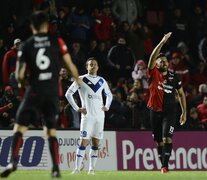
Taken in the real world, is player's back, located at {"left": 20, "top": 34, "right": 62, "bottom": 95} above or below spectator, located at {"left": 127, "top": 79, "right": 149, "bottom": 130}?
above

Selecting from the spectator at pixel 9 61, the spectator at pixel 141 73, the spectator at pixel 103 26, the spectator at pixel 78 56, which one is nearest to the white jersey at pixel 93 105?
the spectator at pixel 9 61

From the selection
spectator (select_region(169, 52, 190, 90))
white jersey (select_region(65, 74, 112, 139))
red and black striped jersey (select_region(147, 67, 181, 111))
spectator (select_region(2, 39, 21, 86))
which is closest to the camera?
white jersey (select_region(65, 74, 112, 139))

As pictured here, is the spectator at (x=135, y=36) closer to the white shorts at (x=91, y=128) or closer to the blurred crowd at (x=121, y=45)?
the blurred crowd at (x=121, y=45)

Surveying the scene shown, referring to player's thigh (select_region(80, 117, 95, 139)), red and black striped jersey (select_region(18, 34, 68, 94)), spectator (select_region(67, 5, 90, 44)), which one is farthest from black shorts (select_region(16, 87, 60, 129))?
spectator (select_region(67, 5, 90, 44))

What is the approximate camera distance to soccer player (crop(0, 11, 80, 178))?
43.1 ft

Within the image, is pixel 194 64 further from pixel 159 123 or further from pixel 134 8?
pixel 159 123

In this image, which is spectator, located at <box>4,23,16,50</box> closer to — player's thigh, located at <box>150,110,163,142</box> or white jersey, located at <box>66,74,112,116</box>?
white jersey, located at <box>66,74,112,116</box>

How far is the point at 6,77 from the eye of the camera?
2039 cm

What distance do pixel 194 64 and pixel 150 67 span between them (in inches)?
349

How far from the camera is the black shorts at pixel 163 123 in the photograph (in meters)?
18.4

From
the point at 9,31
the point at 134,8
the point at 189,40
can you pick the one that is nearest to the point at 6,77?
the point at 9,31

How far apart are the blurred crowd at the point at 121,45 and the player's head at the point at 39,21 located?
22.9 feet

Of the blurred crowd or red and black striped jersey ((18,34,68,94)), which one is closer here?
red and black striped jersey ((18,34,68,94))

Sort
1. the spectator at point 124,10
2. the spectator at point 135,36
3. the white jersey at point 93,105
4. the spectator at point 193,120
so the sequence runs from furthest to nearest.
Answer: the spectator at point 124,10 < the spectator at point 135,36 < the spectator at point 193,120 < the white jersey at point 93,105
